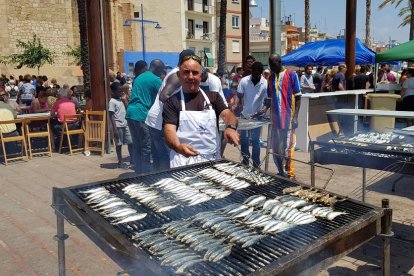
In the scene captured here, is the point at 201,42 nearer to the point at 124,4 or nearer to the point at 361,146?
the point at 124,4

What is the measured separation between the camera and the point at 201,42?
58.4m

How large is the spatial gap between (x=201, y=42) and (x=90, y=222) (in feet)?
189

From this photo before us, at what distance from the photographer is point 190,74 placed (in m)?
3.58

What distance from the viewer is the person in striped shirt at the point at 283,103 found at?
653 centimetres

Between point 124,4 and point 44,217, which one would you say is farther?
point 124,4

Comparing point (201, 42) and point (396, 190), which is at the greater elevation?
point (201, 42)

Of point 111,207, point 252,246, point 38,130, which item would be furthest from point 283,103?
point 38,130

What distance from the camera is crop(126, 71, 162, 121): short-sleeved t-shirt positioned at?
6754mm

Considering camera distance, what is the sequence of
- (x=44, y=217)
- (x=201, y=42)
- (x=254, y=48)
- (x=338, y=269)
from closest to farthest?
(x=338, y=269), (x=44, y=217), (x=201, y=42), (x=254, y=48)

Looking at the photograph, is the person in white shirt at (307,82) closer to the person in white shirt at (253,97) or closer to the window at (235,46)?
the person in white shirt at (253,97)

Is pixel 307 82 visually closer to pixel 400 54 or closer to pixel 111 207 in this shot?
pixel 400 54

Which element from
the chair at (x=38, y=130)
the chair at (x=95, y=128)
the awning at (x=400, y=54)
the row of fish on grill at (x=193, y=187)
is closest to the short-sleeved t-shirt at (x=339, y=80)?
the awning at (x=400, y=54)

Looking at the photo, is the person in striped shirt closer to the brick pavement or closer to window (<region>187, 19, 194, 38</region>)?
the brick pavement

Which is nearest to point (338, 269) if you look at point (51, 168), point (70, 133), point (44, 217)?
point (44, 217)
